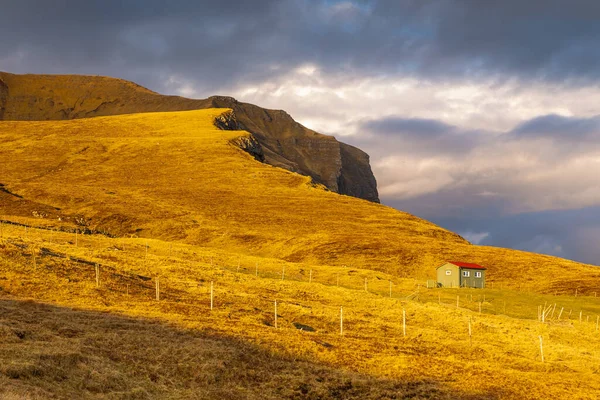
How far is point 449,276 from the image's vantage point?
3187 inches

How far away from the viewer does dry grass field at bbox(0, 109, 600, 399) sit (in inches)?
895

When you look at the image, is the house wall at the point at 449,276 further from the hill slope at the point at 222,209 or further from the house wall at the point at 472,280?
the hill slope at the point at 222,209

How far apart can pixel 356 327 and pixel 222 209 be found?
3478 inches

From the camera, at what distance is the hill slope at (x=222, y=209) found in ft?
318

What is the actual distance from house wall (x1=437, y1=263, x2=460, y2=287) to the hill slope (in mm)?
7106

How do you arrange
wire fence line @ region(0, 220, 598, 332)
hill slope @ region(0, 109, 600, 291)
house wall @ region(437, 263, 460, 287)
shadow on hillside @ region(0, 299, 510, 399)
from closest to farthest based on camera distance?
shadow on hillside @ region(0, 299, 510, 399), wire fence line @ region(0, 220, 598, 332), house wall @ region(437, 263, 460, 287), hill slope @ region(0, 109, 600, 291)

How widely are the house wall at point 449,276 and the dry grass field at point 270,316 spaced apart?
14.8ft

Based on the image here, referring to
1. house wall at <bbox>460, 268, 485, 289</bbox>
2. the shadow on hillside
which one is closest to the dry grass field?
the shadow on hillside

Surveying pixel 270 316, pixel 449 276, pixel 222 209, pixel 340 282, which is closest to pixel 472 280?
pixel 449 276

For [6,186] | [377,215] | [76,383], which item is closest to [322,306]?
[76,383]

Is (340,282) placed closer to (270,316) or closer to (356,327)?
(356,327)

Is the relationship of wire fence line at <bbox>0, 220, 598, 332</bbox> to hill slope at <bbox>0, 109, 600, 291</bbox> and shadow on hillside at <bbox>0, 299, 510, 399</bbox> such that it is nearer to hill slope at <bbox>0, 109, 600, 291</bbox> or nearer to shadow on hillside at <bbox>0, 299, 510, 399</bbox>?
shadow on hillside at <bbox>0, 299, 510, 399</bbox>

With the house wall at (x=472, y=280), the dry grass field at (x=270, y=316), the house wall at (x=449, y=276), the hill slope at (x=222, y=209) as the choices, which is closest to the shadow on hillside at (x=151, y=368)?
the dry grass field at (x=270, y=316)

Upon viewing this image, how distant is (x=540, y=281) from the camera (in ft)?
287
